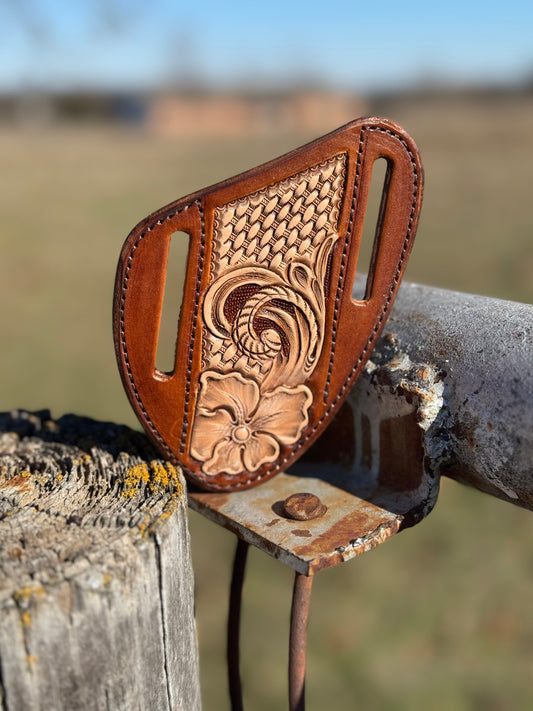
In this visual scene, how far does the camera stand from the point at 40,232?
930 centimetres

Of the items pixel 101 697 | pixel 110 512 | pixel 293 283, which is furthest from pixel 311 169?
pixel 101 697

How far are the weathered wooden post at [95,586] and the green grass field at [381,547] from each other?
175 centimetres

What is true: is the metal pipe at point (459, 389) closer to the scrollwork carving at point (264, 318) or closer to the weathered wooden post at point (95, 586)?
the scrollwork carving at point (264, 318)

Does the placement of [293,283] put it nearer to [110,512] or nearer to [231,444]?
[231,444]

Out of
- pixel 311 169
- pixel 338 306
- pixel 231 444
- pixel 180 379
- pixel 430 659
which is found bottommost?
pixel 430 659

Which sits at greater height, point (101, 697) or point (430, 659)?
point (101, 697)

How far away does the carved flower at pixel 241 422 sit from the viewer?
4.10 ft

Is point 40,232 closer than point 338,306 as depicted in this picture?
No

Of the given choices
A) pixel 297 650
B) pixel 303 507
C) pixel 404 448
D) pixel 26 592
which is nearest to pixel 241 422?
pixel 303 507

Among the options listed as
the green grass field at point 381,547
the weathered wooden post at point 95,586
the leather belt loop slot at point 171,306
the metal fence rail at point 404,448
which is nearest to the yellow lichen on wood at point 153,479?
the weathered wooden post at point 95,586

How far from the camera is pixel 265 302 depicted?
4.02ft

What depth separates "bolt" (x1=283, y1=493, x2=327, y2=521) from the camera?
1.22 metres

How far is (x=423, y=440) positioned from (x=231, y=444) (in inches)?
14.3

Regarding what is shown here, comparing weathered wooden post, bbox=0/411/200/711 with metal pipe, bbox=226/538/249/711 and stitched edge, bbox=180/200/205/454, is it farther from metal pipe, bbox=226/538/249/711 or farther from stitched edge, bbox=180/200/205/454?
Answer: metal pipe, bbox=226/538/249/711
